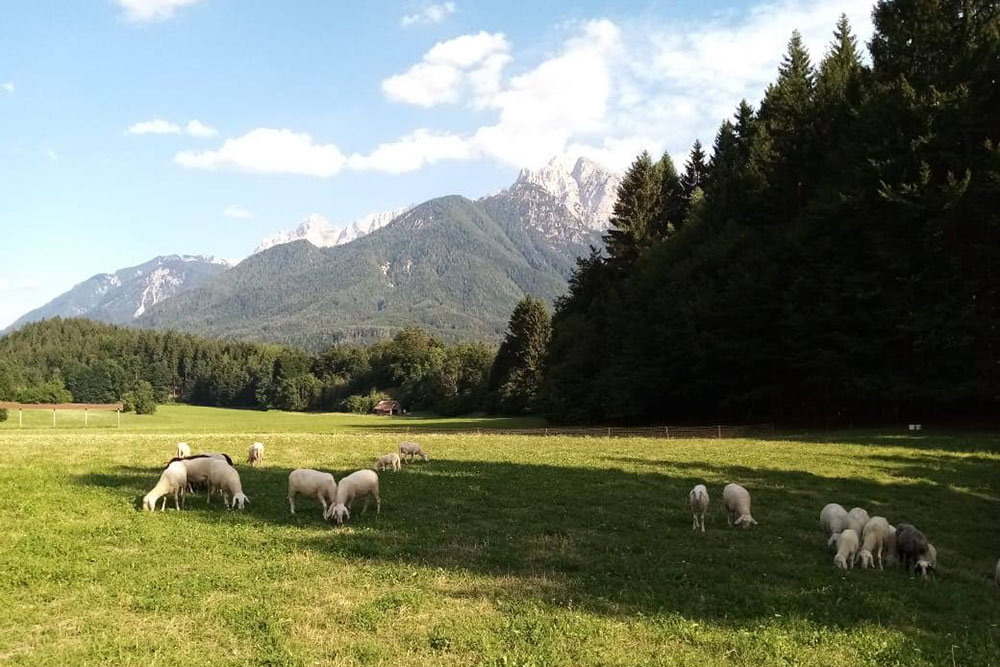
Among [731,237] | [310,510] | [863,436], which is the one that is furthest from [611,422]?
[310,510]

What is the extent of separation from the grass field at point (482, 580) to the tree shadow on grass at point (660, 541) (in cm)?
7

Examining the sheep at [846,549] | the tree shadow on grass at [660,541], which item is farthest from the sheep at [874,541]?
the tree shadow on grass at [660,541]

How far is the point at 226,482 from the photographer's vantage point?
16.8m

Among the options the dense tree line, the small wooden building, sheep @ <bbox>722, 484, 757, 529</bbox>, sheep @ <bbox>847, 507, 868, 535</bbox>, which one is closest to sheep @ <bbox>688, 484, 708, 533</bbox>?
sheep @ <bbox>722, 484, 757, 529</bbox>

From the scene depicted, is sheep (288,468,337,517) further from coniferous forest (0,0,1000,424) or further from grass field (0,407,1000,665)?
coniferous forest (0,0,1000,424)

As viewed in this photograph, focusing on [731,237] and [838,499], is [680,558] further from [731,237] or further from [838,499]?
[731,237]

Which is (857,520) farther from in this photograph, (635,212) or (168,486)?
(635,212)

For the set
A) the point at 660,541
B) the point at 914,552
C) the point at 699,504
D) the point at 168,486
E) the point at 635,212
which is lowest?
the point at 660,541

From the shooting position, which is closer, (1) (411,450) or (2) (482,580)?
(2) (482,580)

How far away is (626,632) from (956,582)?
7.33 meters

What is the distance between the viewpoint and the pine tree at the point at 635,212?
71625mm

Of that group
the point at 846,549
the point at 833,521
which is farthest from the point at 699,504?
the point at 846,549

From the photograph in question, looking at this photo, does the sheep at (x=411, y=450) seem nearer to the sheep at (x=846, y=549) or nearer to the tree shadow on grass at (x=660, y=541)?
the tree shadow on grass at (x=660, y=541)

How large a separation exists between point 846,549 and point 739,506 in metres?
3.05
